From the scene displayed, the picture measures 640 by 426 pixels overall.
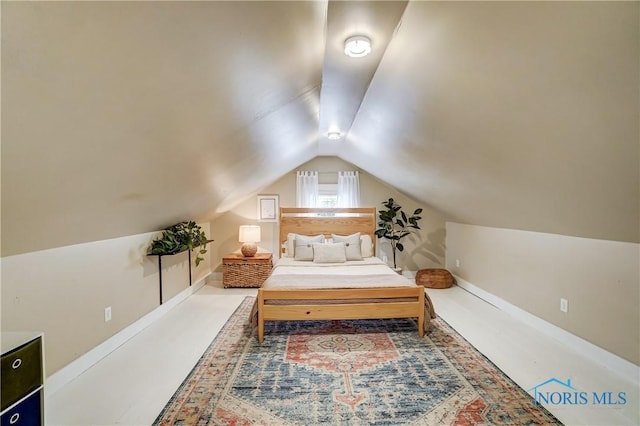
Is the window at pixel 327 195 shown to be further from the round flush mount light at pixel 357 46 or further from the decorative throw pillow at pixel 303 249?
the round flush mount light at pixel 357 46

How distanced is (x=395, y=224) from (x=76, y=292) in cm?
458

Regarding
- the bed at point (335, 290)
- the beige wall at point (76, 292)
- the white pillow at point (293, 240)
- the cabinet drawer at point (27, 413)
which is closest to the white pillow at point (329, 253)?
the bed at point (335, 290)

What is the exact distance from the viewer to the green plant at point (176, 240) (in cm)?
334

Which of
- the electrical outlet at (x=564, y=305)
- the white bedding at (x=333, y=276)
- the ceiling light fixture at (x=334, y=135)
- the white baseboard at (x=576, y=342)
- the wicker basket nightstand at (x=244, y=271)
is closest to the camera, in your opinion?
the white baseboard at (x=576, y=342)

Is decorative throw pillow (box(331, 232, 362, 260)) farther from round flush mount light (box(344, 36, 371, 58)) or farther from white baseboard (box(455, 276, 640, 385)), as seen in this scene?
round flush mount light (box(344, 36, 371, 58))

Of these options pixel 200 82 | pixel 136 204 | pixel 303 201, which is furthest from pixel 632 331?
pixel 303 201

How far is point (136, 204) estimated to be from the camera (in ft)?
7.98

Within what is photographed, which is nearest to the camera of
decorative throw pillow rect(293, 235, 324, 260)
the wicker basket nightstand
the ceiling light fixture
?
the ceiling light fixture

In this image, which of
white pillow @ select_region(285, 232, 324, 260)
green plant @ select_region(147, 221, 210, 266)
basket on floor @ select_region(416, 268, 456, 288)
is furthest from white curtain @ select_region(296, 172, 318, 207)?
basket on floor @ select_region(416, 268, 456, 288)

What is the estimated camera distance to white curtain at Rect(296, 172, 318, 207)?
5.63 meters

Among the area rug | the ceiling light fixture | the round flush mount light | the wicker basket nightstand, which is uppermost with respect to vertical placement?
Result: the round flush mount light

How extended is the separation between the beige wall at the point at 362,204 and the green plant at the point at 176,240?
1558mm

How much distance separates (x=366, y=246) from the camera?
484 centimetres

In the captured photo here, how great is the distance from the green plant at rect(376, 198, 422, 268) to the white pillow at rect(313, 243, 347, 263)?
1047mm
